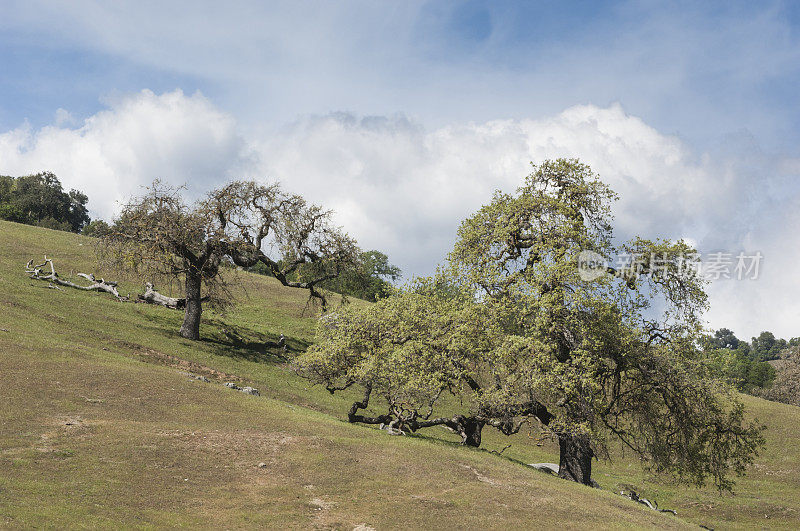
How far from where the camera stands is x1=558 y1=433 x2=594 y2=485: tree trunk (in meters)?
29.4

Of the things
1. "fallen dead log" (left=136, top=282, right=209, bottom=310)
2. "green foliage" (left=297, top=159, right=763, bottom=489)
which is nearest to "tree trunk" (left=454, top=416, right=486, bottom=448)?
"green foliage" (left=297, top=159, right=763, bottom=489)

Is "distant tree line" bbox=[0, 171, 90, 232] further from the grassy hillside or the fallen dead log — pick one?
the grassy hillside

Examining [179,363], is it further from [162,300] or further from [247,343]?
[162,300]

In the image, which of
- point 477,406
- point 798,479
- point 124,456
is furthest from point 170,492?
point 798,479

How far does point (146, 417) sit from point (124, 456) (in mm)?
4768

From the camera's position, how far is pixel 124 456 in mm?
20422

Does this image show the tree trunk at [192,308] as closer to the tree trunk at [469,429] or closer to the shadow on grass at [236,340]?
the shadow on grass at [236,340]

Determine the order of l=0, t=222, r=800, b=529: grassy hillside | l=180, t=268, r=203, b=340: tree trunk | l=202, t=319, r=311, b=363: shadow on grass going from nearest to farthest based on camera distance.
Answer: l=0, t=222, r=800, b=529: grassy hillside → l=202, t=319, r=311, b=363: shadow on grass → l=180, t=268, r=203, b=340: tree trunk

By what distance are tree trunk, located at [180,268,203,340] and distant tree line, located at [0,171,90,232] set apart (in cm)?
8659

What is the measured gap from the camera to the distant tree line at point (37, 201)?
4806 inches

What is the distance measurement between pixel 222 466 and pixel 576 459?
58.0 ft

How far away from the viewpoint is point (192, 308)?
49.5 m

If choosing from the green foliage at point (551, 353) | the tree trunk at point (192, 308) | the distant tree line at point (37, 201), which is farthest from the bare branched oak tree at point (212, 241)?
the distant tree line at point (37, 201)

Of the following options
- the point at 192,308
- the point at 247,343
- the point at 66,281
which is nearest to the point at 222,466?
the point at 192,308
